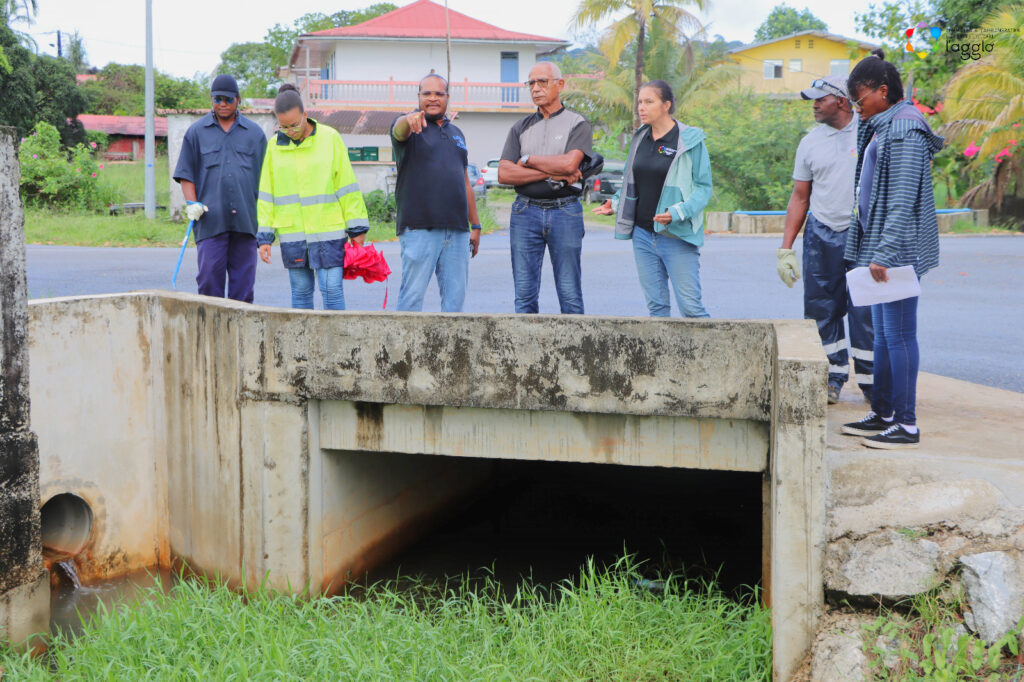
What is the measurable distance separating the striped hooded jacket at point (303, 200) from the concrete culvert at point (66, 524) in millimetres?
2152

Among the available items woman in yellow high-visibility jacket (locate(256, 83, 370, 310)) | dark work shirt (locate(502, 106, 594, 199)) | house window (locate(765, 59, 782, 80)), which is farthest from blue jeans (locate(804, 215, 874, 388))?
house window (locate(765, 59, 782, 80))

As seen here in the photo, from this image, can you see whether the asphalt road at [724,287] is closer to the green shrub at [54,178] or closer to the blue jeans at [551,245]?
the blue jeans at [551,245]

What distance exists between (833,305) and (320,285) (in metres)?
3.33

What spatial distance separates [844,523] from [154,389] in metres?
4.57

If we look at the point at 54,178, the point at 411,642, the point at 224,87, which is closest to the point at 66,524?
the point at 411,642

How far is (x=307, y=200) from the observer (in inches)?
265

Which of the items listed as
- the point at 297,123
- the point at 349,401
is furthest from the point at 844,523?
the point at 297,123

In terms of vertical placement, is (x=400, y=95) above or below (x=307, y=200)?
above

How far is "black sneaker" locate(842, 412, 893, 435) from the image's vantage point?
4.98 m

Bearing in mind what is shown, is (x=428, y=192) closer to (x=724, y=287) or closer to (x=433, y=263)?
(x=433, y=263)

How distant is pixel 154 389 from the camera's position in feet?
22.4

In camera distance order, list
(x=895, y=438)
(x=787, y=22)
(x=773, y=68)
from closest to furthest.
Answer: (x=895, y=438), (x=773, y=68), (x=787, y=22)

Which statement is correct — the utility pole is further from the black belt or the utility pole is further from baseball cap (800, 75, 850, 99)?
baseball cap (800, 75, 850, 99)

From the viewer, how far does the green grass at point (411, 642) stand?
5098 millimetres
